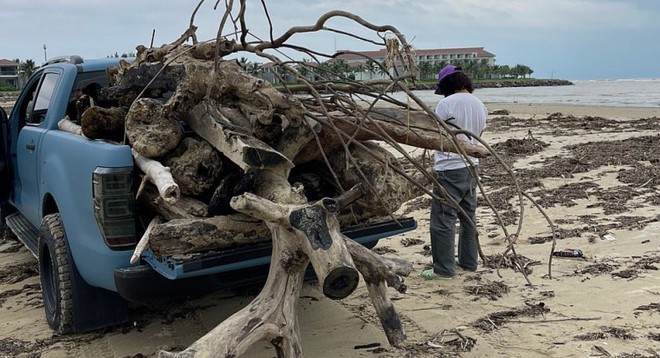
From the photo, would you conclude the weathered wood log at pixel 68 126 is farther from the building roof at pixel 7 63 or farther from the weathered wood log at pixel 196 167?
the building roof at pixel 7 63

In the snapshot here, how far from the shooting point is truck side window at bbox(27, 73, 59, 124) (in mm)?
5134

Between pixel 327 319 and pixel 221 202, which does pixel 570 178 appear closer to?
pixel 327 319

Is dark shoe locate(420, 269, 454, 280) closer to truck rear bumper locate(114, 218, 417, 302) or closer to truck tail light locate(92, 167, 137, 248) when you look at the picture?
truck rear bumper locate(114, 218, 417, 302)

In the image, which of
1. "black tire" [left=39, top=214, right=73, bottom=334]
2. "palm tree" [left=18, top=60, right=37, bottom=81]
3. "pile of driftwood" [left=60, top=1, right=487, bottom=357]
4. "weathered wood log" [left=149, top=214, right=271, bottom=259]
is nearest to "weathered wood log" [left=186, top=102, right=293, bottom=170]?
"pile of driftwood" [left=60, top=1, right=487, bottom=357]

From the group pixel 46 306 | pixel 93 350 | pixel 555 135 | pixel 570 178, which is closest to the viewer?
pixel 93 350

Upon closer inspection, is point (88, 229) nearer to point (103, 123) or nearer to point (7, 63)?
point (103, 123)

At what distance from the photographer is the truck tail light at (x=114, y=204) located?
134 inches

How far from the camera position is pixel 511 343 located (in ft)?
12.7

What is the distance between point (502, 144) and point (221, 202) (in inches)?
465

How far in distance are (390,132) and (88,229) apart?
1.88 meters

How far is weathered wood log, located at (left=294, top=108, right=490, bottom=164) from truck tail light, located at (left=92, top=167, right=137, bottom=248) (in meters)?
1.03

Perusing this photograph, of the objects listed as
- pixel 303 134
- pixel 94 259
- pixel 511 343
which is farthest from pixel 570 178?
pixel 94 259

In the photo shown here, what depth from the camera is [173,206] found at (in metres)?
3.38

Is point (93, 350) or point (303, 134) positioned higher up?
point (303, 134)
